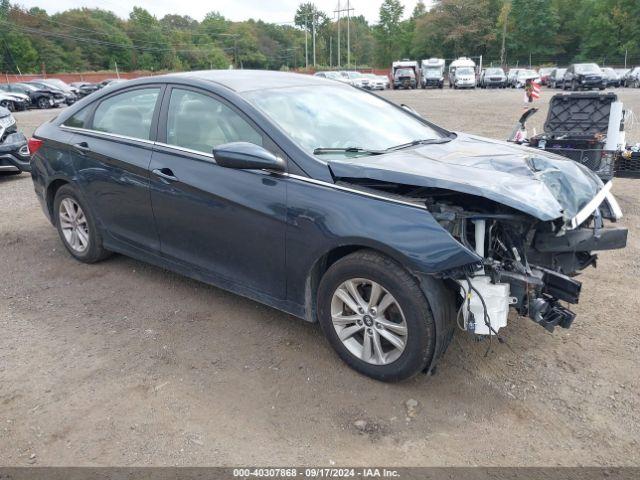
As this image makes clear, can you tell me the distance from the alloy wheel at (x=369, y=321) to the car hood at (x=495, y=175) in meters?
0.64

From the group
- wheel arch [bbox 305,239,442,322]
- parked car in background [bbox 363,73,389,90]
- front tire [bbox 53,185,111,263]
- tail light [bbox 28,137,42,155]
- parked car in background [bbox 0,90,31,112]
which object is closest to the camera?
wheel arch [bbox 305,239,442,322]

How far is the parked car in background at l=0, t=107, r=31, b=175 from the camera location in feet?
28.4

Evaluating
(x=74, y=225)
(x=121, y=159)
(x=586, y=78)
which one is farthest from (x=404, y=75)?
(x=121, y=159)

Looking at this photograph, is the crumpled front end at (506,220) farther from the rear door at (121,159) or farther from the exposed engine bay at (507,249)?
the rear door at (121,159)

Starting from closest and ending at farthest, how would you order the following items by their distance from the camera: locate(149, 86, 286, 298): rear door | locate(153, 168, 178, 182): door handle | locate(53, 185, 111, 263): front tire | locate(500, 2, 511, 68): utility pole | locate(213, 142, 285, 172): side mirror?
locate(213, 142, 285, 172): side mirror → locate(149, 86, 286, 298): rear door → locate(153, 168, 178, 182): door handle → locate(53, 185, 111, 263): front tire → locate(500, 2, 511, 68): utility pole

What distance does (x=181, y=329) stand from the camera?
12.6 feet

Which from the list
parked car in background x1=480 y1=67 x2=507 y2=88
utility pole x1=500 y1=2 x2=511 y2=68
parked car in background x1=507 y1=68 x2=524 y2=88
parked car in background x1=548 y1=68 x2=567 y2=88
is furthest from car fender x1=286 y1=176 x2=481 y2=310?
utility pole x1=500 y1=2 x2=511 y2=68

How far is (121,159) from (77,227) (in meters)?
1.14

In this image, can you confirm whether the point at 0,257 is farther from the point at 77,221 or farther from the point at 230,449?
the point at 230,449

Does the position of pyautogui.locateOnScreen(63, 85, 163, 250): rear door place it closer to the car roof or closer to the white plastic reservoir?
the car roof

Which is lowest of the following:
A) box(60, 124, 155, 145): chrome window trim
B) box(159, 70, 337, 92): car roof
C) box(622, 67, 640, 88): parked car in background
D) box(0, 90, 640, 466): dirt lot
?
box(0, 90, 640, 466): dirt lot

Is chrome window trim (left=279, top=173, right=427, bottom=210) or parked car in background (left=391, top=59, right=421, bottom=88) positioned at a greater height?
A: parked car in background (left=391, top=59, right=421, bottom=88)

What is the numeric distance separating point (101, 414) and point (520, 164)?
2.82m

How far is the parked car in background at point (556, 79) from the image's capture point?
36.0 metres
